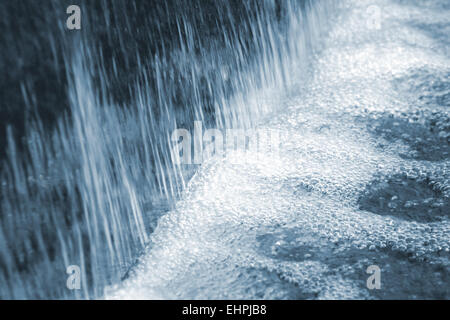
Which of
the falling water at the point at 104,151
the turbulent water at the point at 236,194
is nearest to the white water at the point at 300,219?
the turbulent water at the point at 236,194

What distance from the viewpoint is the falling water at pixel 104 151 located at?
1874 millimetres

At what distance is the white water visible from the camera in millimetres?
1916

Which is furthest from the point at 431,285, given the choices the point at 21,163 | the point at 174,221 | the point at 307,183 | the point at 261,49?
the point at 261,49

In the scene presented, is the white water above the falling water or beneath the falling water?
beneath

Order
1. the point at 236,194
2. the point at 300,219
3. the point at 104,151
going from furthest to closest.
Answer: the point at 236,194
the point at 300,219
the point at 104,151

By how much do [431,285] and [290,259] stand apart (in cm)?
63

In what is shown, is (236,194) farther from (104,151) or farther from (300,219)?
(104,151)

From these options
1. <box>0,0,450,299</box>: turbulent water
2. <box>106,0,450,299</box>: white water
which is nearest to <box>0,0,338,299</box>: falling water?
<box>0,0,450,299</box>: turbulent water

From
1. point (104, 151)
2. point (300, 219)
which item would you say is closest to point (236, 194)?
point (300, 219)

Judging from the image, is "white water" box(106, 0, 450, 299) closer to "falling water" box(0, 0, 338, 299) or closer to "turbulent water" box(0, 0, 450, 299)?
"turbulent water" box(0, 0, 450, 299)

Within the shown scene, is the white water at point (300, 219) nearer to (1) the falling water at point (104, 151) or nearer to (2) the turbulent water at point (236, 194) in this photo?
(2) the turbulent water at point (236, 194)

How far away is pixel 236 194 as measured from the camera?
254cm

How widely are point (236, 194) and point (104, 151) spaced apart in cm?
84

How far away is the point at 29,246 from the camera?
1.92 meters
